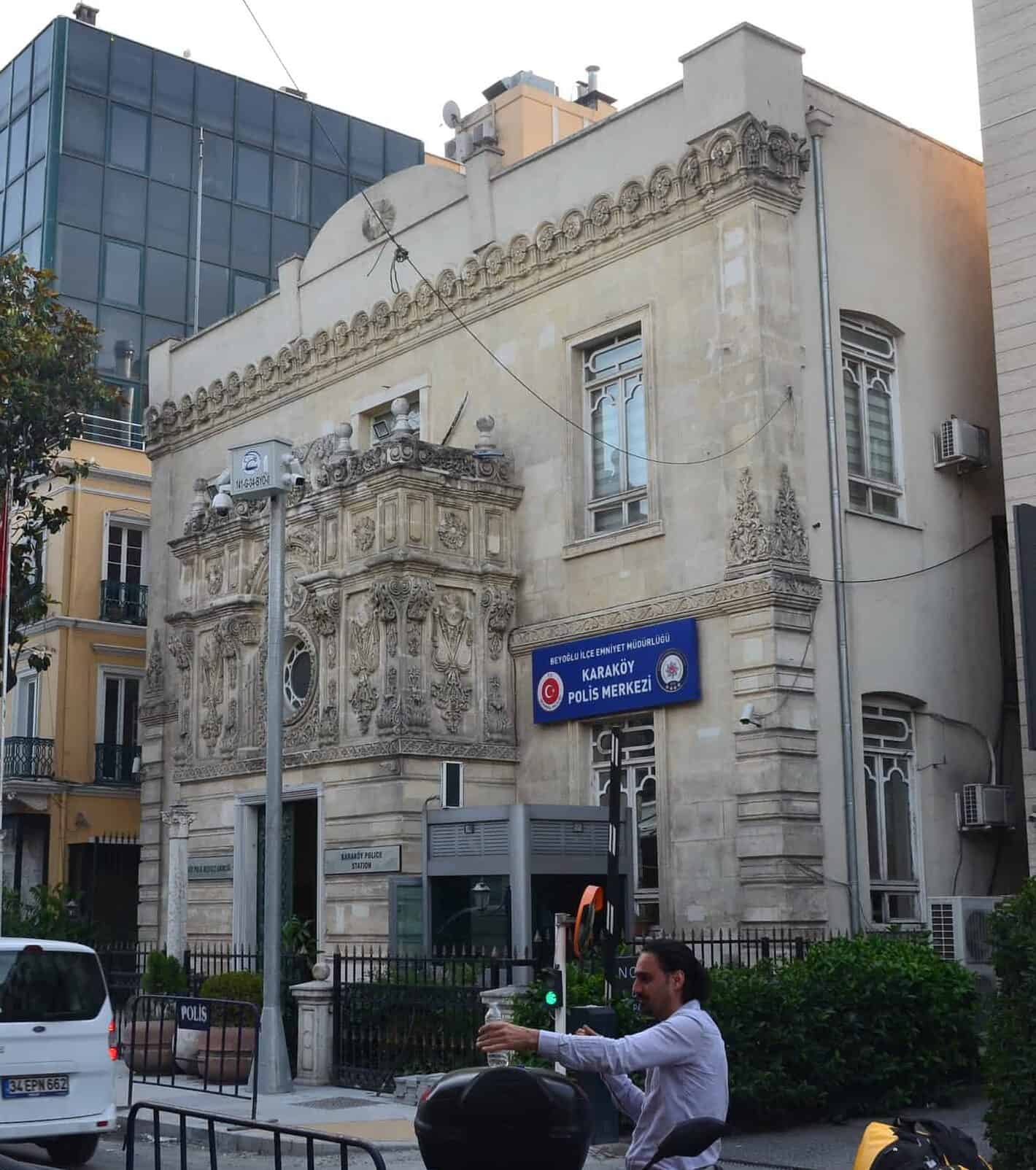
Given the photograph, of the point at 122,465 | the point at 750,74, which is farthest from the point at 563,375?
the point at 122,465

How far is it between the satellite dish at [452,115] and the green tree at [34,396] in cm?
809

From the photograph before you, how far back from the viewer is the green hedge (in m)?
13.6

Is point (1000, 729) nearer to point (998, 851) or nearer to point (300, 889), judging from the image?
point (998, 851)

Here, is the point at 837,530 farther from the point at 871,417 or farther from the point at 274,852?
the point at 274,852

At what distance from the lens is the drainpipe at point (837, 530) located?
18406 millimetres

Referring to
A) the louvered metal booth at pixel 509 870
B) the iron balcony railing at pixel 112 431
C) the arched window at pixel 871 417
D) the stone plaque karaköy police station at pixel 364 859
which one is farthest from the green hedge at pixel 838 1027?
the iron balcony railing at pixel 112 431

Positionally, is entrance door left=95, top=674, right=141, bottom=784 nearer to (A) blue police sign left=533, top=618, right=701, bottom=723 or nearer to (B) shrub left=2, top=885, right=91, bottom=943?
(B) shrub left=2, top=885, right=91, bottom=943

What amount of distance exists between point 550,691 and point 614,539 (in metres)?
2.20

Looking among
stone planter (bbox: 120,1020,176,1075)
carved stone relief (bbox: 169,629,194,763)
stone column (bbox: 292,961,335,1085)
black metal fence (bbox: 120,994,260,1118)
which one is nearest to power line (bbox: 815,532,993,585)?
stone column (bbox: 292,961,335,1085)

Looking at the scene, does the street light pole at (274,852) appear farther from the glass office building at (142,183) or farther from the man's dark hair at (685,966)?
the glass office building at (142,183)

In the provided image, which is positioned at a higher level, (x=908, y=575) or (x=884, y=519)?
(x=884, y=519)

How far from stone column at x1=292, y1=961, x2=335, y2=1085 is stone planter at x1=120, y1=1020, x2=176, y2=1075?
1.62 meters

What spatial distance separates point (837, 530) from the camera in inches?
752

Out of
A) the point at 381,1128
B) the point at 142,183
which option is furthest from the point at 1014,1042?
the point at 142,183
